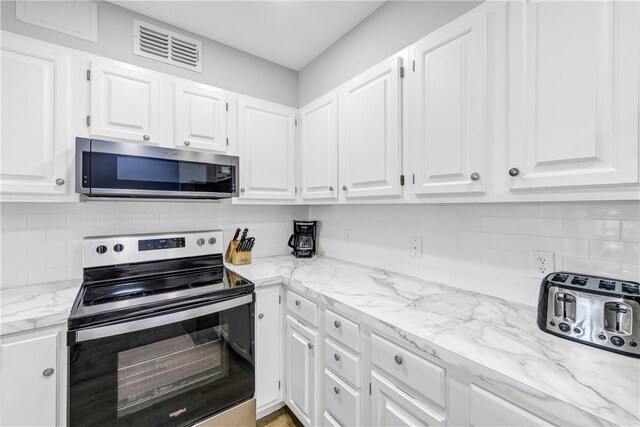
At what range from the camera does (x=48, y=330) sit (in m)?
1.15

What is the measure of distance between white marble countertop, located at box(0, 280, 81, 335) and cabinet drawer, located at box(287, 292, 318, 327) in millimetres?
1042

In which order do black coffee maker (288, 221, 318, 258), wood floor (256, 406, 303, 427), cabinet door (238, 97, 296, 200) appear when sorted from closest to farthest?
wood floor (256, 406, 303, 427)
cabinet door (238, 97, 296, 200)
black coffee maker (288, 221, 318, 258)

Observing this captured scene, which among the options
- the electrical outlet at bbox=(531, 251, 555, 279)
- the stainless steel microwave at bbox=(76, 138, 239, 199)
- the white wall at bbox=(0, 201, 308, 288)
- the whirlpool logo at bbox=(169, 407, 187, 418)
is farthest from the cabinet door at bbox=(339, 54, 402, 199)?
the whirlpool logo at bbox=(169, 407, 187, 418)

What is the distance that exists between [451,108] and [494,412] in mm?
1084

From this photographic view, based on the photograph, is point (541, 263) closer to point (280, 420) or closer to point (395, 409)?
point (395, 409)

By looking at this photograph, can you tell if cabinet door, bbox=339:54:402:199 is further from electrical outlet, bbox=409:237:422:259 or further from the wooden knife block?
the wooden knife block

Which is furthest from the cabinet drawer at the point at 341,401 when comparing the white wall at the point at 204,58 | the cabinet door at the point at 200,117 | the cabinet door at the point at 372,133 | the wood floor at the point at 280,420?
the white wall at the point at 204,58

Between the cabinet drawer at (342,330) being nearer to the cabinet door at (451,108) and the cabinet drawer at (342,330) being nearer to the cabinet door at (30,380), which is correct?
the cabinet door at (451,108)

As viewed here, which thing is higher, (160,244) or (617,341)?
(160,244)

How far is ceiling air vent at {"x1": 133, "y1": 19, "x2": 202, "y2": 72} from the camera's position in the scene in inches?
70.8

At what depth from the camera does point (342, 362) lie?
1321mm

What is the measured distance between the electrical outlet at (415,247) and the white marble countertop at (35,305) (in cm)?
172

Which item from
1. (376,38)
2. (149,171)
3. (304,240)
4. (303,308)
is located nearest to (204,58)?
(149,171)

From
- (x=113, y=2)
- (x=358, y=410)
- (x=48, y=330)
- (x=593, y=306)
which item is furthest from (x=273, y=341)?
(x=113, y=2)
